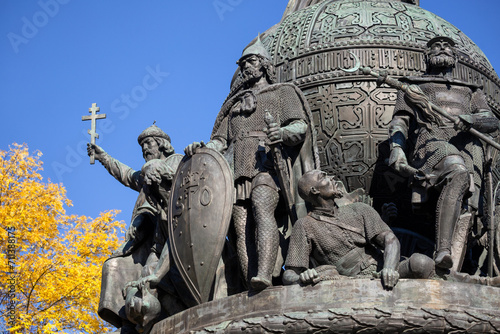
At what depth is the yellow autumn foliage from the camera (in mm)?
24466

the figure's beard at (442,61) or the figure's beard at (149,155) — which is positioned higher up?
the figure's beard at (442,61)

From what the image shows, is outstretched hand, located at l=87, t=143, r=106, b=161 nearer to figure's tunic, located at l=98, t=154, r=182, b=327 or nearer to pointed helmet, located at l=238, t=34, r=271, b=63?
figure's tunic, located at l=98, t=154, r=182, b=327

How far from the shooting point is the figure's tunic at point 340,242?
13461mm

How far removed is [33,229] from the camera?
85.5 feet

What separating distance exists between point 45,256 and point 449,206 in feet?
45.8

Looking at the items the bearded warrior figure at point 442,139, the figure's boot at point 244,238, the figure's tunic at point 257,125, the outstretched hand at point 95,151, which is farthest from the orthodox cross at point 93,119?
the bearded warrior figure at point 442,139

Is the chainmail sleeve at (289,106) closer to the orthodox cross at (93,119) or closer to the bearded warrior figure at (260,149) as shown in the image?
the bearded warrior figure at (260,149)

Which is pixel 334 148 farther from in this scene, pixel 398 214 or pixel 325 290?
pixel 325 290

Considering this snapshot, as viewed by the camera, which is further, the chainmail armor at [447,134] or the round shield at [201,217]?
the chainmail armor at [447,134]

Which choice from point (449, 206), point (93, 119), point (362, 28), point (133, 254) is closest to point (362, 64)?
point (362, 28)

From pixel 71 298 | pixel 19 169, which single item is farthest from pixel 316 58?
pixel 19 169

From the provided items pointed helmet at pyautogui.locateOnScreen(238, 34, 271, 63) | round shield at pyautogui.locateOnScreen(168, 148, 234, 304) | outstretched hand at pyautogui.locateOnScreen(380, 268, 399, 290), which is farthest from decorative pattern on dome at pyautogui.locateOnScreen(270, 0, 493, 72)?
outstretched hand at pyautogui.locateOnScreen(380, 268, 399, 290)

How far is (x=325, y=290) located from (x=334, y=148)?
3.76 meters

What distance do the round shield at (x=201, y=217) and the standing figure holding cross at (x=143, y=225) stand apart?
851 millimetres
